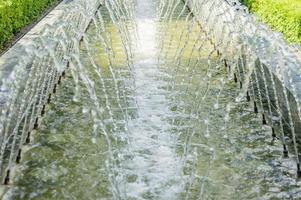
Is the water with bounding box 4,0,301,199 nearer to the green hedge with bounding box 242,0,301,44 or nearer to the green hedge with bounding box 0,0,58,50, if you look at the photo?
the green hedge with bounding box 242,0,301,44

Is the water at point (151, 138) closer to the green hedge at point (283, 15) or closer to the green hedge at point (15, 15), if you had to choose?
the green hedge at point (283, 15)

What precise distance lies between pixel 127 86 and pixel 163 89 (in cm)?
52

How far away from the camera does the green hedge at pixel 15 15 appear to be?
901cm

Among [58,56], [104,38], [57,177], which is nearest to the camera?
[57,177]

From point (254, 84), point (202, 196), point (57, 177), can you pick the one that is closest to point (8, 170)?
point (57, 177)

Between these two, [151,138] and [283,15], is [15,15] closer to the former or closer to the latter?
[283,15]

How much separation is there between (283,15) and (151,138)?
15.4ft

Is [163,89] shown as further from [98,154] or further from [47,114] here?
[98,154]

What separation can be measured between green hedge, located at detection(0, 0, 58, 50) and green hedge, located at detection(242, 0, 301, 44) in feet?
16.1

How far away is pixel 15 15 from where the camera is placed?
32.4 feet

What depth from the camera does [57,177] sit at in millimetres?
4625

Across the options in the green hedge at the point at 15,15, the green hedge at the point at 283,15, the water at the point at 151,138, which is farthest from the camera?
the green hedge at the point at 15,15

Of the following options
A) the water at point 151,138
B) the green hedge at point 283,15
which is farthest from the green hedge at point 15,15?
the green hedge at point 283,15

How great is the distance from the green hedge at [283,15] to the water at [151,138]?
1.33 meters
